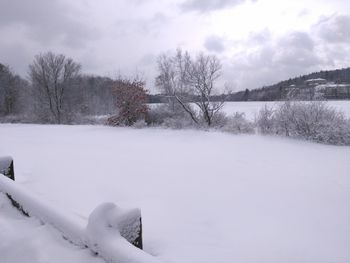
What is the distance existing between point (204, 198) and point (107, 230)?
10.7 feet

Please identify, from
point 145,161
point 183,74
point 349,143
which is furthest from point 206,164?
point 183,74

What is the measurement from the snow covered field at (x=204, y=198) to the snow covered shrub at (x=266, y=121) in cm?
465

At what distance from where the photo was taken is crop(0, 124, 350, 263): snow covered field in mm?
3299

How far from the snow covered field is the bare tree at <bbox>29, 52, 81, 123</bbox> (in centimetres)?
2833

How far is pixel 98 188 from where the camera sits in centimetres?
577

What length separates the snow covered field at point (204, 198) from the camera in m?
3.30

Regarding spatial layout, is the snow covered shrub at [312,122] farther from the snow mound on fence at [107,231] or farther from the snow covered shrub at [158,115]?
the snow mound on fence at [107,231]

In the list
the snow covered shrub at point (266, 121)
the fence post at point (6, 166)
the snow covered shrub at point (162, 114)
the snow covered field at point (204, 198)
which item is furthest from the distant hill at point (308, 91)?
the fence post at point (6, 166)

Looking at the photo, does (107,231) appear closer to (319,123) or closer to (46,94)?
(319,123)

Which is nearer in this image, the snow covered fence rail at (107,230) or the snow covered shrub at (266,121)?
the snow covered fence rail at (107,230)

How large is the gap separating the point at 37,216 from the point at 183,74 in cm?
1961

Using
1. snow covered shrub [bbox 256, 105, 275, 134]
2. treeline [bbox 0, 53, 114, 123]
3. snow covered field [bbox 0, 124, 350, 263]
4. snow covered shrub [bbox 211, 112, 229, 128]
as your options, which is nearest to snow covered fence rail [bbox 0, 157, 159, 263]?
snow covered field [bbox 0, 124, 350, 263]

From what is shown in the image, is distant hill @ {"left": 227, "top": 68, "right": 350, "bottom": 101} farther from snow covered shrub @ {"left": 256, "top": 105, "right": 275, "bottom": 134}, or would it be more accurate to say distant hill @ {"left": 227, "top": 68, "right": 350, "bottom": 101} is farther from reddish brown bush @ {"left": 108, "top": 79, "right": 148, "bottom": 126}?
reddish brown bush @ {"left": 108, "top": 79, "right": 148, "bottom": 126}

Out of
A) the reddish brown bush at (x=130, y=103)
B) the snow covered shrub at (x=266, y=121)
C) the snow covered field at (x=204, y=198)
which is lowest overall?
the snow covered field at (x=204, y=198)
